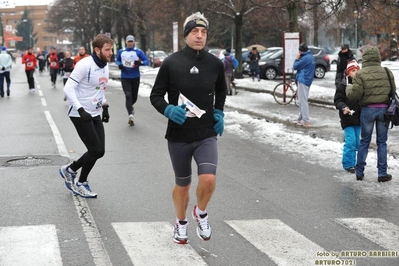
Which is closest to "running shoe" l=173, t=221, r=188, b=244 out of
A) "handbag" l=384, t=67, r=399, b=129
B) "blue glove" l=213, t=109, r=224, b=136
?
"blue glove" l=213, t=109, r=224, b=136

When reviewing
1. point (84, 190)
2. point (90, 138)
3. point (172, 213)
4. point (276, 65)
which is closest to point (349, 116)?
point (172, 213)

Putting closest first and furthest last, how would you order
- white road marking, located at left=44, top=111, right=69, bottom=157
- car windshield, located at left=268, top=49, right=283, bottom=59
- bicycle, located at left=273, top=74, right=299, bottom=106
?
white road marking, located at left=44, top=111, right=69, bottom=157 → bicycle, located at left=273, top=74, right=299, bottom=106 → car windshield, located at left=268, top=49, right=283, bottom=59

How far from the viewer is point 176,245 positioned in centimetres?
549

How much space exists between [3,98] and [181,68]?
1841 centimetres

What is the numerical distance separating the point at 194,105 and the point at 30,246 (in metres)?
1.86

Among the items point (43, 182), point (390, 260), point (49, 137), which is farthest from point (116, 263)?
point (49, 137)

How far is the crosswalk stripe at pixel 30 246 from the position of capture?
16.6 ft

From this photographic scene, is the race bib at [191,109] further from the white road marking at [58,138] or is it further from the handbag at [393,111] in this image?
the white road marking at [58,138]

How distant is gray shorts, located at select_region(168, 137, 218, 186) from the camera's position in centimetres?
532

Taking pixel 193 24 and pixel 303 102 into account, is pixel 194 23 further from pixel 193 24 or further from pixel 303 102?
pixel 303 102


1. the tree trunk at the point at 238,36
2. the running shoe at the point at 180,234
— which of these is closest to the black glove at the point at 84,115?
the running shoe at the point at 180,234

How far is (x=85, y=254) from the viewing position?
5258 millimetres

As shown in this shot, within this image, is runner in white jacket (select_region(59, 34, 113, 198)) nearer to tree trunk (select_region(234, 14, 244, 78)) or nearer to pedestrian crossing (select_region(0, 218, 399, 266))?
pedestrian crossing (select_region(0, 218, 399, 266))

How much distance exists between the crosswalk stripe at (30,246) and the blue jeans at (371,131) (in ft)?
14.2
